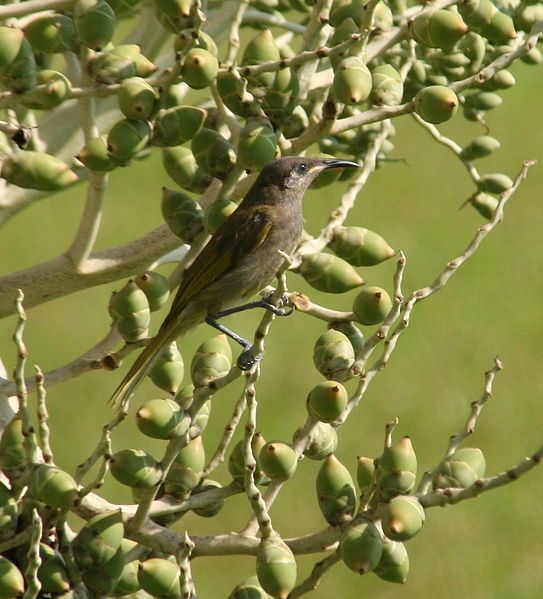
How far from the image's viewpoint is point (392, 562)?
1890mm

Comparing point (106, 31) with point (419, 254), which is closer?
point (106, 31)

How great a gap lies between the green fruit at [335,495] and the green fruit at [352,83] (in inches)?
23.0

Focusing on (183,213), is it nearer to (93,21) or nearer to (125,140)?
(125,140)

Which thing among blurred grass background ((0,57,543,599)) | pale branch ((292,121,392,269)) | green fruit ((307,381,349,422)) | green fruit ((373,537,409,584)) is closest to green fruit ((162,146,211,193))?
pale branch ((292,121,392,269))

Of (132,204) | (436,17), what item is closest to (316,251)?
(436,17)

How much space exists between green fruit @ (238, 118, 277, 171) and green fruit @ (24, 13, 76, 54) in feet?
1.05

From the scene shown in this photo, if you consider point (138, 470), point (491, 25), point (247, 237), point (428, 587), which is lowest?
point (428, 587)

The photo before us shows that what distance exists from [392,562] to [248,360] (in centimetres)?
42

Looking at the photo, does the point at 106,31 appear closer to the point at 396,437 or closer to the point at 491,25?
the point at 491,25

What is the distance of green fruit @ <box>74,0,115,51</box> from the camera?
196 cm

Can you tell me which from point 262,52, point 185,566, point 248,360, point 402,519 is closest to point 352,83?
point 262,52

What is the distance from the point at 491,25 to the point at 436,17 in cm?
15

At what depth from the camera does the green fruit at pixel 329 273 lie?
2.19 meters

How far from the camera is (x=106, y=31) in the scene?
78.0 inches
